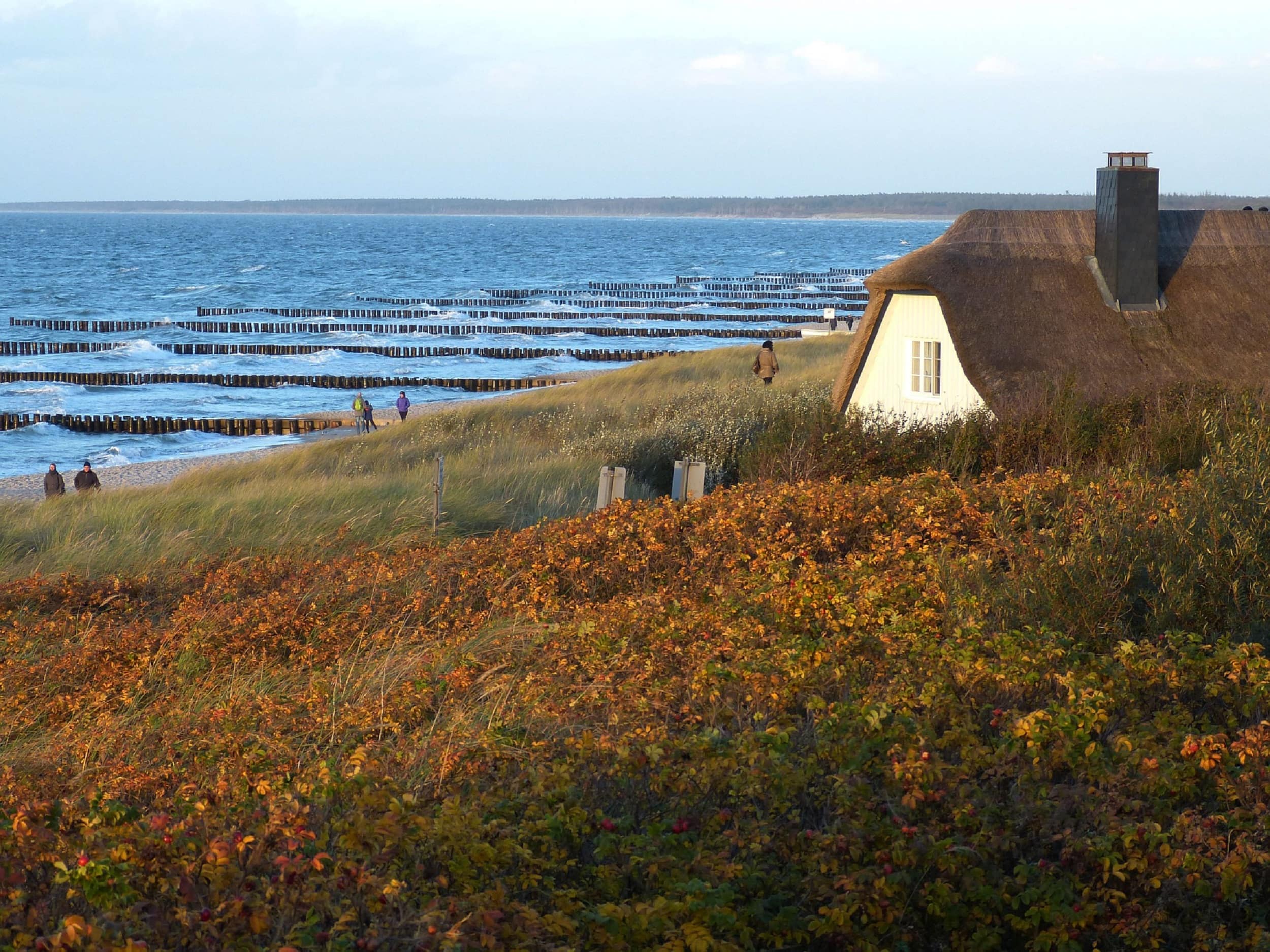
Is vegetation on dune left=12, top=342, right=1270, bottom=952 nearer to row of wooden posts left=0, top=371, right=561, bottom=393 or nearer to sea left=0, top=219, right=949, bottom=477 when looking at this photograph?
sea left=0, top=219, right=949, bottom=477

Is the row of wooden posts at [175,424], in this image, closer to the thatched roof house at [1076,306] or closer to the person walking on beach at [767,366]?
the person walking on beach at [767,366]

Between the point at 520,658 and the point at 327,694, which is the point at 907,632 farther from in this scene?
the point at 327,694

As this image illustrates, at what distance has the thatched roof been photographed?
16859 millimetres

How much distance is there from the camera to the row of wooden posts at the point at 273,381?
144ft

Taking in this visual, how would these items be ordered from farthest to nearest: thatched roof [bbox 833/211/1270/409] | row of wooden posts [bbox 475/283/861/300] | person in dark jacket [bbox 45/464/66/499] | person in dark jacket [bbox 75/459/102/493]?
1. row of wooden posts [bbox 475/283/861/300]
2. person in dark jacket [bbox 45/464/66/499]
3. person in dark jacket [bbox 75/459/102/493]
4. thatched roof [bbox 833/211/1270/409]

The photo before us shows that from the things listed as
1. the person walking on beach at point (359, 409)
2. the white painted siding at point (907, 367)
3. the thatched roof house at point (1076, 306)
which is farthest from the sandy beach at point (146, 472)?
the thatched roof house at point (1076, 306)

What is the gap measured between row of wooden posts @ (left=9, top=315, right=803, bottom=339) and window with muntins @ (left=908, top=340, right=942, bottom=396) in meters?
42.4

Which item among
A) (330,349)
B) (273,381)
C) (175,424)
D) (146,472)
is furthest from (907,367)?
(330,349)

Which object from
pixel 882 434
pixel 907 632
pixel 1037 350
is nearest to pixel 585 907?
pixel 907 632

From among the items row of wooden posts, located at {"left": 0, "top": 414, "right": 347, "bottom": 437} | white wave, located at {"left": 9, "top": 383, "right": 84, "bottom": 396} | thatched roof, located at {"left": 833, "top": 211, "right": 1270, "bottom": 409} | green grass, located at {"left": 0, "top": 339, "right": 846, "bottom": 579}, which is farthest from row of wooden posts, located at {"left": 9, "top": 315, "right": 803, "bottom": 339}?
thatched roof, located at {"left": 833, "top": 211, "right": 1270, "bottom": 409}

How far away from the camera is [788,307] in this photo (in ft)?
259

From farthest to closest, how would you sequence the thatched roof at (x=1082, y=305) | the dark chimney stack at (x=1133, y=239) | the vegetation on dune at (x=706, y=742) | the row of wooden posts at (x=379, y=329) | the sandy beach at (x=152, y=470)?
the row of wooden posts at (x=379, y=329), the sandy beach at (x=152, y=470), the dark chimney stack at (x=1133, y=239), the thatched roof at (x=1082, y=305), the vegetation on dune at (x=706, y=742)

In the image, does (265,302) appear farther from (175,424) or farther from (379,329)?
(175,424)

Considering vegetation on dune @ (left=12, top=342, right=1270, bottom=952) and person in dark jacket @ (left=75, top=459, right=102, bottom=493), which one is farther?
person in dark jacket @ (left=75, top=459, right=102, bottom=493)
